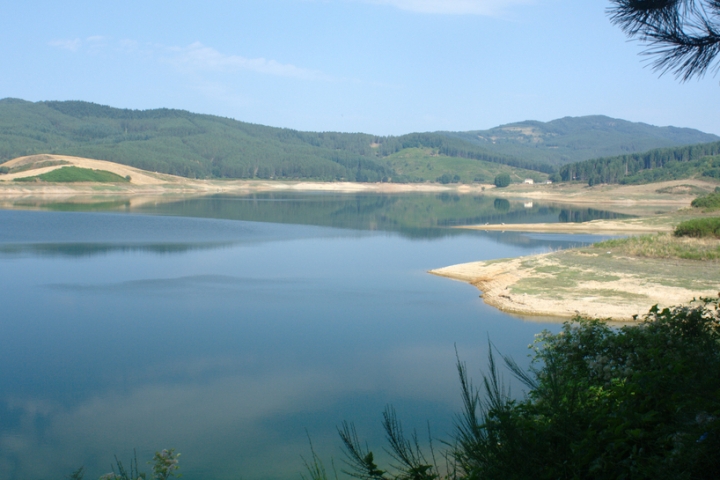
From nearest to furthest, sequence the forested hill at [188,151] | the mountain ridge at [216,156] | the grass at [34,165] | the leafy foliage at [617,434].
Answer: the leafy foliage at [617,434] < the grass at [34,165] < the forested hill at [188,151] < the mountain ridge at [216,156]

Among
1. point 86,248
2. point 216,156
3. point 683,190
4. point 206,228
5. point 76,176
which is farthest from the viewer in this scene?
point 216,156

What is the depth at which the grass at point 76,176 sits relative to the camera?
286ft

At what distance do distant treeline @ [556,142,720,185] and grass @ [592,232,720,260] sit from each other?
228 feet

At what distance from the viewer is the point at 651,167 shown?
395 feet

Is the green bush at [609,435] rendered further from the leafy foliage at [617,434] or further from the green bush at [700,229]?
the green bush at [700,229]

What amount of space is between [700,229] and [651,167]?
A: 10308 cm

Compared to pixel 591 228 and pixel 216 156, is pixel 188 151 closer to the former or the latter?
pixel 216 156

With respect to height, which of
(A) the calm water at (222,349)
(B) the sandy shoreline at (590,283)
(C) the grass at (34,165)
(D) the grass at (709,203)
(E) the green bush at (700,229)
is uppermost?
(C) the grass at (34,165)

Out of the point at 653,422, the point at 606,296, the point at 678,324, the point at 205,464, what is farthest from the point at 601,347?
the point at 606,296

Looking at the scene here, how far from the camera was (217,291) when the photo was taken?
2242cm

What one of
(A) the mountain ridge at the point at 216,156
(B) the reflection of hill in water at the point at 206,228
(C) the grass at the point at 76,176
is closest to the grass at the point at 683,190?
Result: (B) the reflection of hill in water at the point at 206,228

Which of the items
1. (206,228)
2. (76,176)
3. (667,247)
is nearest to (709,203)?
(667,247)

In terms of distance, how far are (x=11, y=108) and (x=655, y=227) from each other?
207m

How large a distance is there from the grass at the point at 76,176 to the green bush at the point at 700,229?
272ft
